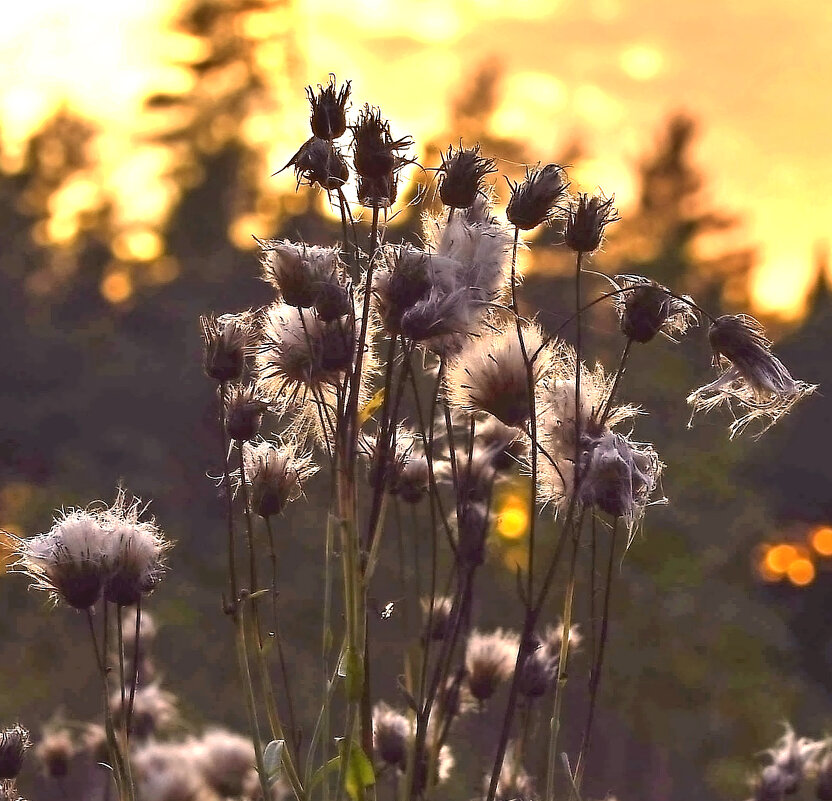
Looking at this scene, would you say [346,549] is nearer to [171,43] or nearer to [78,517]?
[78,517]

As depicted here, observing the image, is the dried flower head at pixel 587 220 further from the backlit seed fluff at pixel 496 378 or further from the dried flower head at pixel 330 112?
the dried flower head at pixel 330 112

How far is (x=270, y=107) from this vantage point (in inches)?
802

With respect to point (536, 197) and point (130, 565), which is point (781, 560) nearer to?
point (536, 197)

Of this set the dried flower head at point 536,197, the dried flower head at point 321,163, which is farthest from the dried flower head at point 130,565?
the dried flower head at point 536,197

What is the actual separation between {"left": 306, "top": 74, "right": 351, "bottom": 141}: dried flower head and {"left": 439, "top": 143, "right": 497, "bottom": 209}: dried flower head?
135mm

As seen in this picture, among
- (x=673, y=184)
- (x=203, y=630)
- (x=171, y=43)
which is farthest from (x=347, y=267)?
(x=673, y=184)

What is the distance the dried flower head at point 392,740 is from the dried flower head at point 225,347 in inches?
24.7

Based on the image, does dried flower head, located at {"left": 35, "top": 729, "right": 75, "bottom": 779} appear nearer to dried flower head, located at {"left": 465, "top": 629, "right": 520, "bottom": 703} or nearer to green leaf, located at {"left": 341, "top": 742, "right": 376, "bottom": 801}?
dried flower head, located at {"left": 465, "top": 629, "right": 520, "bottom": 703}

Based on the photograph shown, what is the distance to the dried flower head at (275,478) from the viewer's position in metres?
1.47

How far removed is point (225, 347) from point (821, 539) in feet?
44.4

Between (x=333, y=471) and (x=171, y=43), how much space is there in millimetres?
21923

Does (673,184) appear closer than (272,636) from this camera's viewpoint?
No

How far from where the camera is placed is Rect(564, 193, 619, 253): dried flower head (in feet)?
4.75

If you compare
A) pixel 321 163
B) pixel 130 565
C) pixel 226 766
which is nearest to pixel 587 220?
pixel 321 163
